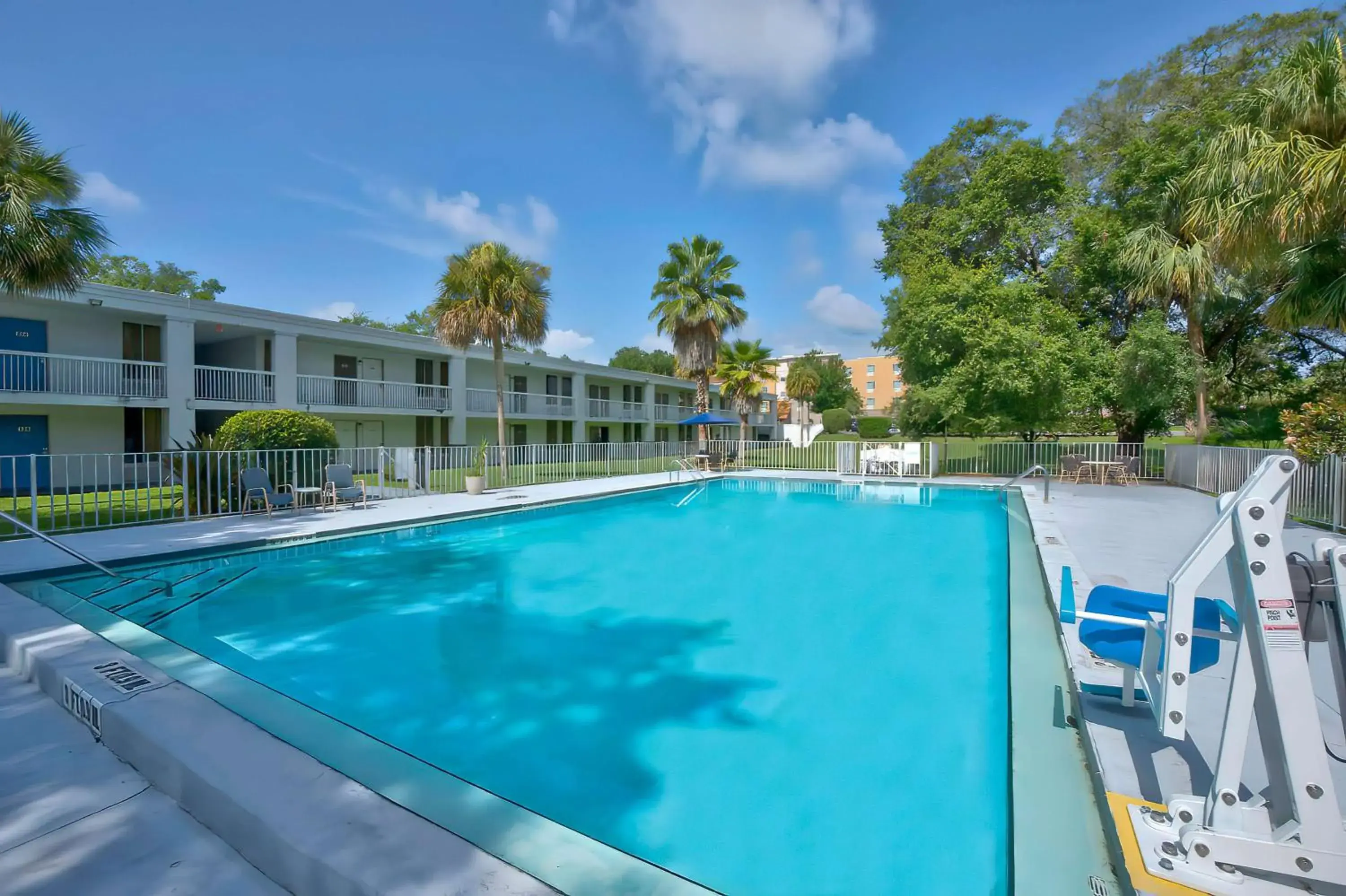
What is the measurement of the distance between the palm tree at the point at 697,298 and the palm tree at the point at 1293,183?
14.7m

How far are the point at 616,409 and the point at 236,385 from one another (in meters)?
17.4

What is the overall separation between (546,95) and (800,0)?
6076 mm

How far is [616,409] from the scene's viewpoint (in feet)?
103

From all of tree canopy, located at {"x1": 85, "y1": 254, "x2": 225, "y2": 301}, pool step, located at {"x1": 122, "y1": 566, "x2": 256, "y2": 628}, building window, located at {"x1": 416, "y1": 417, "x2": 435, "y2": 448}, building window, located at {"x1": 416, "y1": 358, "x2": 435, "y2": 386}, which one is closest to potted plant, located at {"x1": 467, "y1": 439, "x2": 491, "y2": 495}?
pool step, located at {"x1": 122, "y1": 566, "x2": 256, "y2": 628}

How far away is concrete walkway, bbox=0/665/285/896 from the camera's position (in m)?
1.92

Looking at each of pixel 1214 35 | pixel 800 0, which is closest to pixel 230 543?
pixel 800 0

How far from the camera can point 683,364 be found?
23.8m

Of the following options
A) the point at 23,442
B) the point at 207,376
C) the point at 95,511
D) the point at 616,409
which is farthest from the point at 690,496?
the point at 23,442

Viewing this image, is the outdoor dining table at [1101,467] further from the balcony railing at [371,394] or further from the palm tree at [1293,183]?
the balcony railing at [371,394]

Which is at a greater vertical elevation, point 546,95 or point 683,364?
point 546,95

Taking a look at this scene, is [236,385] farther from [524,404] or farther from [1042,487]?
[1042,487]

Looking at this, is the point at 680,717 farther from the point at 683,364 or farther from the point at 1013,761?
the point at 683,364

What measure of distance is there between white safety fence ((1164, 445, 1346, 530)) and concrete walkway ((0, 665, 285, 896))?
6.73 meters

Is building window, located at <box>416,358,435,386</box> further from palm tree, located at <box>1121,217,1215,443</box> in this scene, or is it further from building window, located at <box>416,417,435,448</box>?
palm tree, located at <box>1121,217,1215,443</box>
